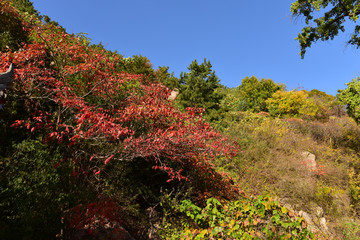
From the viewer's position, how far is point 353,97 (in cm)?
979

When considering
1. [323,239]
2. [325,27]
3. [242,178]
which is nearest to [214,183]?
[242,178]

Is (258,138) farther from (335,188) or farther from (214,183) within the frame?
(214,183)

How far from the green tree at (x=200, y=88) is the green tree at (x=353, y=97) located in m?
7.13

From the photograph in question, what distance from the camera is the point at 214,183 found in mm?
6438

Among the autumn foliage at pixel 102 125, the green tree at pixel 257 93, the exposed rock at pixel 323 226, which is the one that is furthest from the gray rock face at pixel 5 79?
the green tree at pixel 257 93

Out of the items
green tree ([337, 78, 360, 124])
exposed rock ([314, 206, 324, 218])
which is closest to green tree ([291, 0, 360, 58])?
green tree ([337, 78, 360, 124])

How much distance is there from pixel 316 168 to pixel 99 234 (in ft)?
33.2

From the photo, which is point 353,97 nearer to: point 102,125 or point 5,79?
point 102,125

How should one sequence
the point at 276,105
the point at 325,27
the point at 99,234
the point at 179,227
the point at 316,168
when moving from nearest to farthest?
1. the point at 99,234
2. the point at 179,227
3. the point at 316,168
4. the point at 325,27
5. the point at 276,105

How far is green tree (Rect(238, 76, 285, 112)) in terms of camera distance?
81.2ft

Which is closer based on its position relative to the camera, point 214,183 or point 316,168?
point 214,183

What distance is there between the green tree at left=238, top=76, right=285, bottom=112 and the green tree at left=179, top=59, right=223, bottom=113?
1154 cm

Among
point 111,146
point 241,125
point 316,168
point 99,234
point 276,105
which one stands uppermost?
point 276,105

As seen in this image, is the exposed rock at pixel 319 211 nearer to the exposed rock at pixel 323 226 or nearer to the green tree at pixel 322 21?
the exposed rock at pixel 323 226
